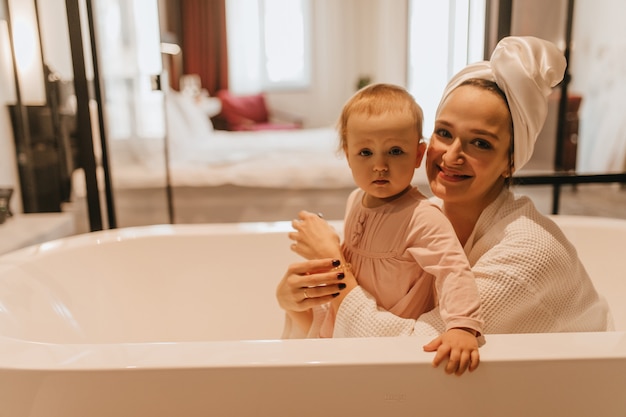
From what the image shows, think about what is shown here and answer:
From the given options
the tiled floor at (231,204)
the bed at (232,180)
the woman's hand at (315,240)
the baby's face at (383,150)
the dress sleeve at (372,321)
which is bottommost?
the tiled floor at (231,204)

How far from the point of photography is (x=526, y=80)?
979mm

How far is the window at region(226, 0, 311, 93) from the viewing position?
19.2 ft

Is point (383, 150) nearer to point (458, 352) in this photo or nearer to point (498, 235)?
point (498, 235)

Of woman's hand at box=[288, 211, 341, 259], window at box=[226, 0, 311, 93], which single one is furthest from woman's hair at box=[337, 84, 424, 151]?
window at box=[226, 0, 311, 93]

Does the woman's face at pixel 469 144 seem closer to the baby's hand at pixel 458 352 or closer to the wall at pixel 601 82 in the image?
the baby's hand at pixel 458 352

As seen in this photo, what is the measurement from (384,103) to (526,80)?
0.26m

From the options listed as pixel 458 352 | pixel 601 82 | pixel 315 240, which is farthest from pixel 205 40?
pixel 458 352

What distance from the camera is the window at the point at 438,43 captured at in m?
2.05

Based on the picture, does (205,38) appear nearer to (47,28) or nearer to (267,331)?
(47,28)

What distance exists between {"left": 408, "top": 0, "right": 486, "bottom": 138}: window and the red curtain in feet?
9.57

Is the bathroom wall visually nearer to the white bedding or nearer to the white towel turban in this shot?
the white bedding

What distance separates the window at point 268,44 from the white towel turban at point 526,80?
5.11m

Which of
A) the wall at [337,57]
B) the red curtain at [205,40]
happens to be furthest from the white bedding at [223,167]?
the red curtain at [205,40]

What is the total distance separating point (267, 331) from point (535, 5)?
1.62 meters
